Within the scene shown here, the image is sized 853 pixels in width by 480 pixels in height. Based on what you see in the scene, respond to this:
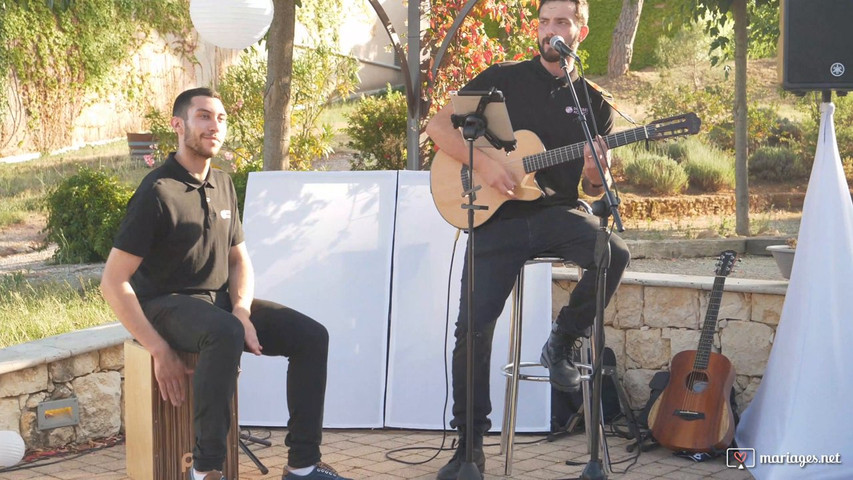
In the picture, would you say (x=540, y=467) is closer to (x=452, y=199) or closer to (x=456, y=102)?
(x=452, y=199)

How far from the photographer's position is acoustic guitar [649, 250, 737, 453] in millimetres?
4207

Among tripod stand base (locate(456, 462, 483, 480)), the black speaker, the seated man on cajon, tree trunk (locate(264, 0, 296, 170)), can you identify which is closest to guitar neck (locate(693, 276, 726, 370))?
the black speaker

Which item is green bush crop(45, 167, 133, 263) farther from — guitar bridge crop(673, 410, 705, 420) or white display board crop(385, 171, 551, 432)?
guitar bridge crop(673, 410, 705, 420)

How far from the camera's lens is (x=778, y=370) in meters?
4.00

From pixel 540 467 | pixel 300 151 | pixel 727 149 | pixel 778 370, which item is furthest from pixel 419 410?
pixel 727 149

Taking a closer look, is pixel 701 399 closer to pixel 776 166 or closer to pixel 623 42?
pixel 776 166

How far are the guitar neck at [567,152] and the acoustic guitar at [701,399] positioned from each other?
3.30 feet

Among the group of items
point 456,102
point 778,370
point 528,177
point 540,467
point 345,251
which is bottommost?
point 540,467

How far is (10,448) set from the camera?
3.95 metres

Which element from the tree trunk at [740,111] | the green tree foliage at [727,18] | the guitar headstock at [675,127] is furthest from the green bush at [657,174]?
the guitar headstock at [675,127]

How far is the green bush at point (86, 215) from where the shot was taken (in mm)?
8250

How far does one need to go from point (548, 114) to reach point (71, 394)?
2.35m

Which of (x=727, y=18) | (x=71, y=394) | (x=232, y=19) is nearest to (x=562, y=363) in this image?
(x=71, y=394)

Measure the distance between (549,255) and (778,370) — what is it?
3.30 ft
